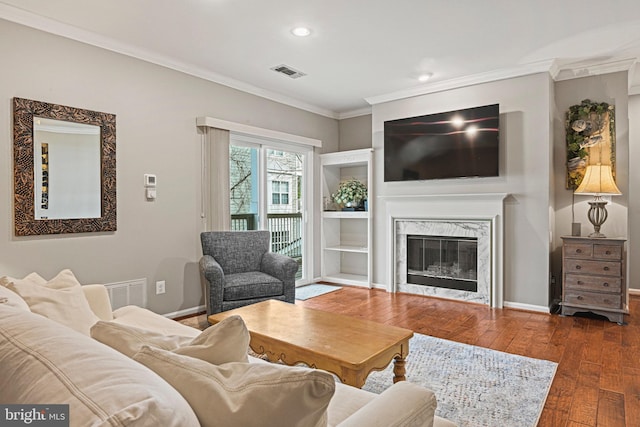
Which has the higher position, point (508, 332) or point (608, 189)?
point (608, 189)

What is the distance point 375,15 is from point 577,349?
3032mm

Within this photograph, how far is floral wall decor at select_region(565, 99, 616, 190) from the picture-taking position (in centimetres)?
407

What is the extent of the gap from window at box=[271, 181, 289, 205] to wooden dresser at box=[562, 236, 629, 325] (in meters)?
3.30

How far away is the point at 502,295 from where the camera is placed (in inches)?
168

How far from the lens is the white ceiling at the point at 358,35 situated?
287cm

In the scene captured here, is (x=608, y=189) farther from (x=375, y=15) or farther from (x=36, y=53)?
(x=36, y=53)

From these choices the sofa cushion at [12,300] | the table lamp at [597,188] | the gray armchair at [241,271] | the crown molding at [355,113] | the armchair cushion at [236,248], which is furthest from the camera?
the crown molding at [355,113]

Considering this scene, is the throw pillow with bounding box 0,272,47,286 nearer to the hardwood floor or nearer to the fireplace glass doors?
the hardwood floor

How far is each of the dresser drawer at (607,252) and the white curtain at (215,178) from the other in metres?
3.76

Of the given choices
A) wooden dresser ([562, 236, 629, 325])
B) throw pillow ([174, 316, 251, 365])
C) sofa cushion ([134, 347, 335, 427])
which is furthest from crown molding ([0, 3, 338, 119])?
wooden dresser ([562, 236, 629, 325])

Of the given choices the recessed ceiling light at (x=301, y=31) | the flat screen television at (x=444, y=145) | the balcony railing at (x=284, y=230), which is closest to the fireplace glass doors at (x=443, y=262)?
the flat screen television at (x=444, y=145)

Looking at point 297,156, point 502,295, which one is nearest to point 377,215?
point 297,156

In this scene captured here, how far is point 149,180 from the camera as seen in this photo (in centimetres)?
370

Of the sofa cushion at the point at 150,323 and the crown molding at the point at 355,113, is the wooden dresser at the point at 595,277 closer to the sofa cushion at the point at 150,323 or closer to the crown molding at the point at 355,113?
the crown molding at the point at 355,113
